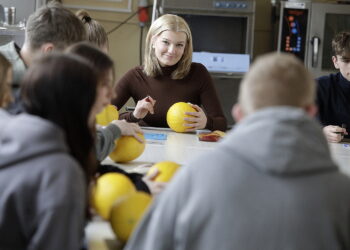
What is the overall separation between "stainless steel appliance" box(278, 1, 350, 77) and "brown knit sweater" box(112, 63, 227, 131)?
1.63m

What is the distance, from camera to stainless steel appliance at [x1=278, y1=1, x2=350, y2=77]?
172 inches

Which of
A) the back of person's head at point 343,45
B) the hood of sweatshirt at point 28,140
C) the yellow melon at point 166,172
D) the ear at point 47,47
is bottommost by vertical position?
the yellow melon at point 166,172

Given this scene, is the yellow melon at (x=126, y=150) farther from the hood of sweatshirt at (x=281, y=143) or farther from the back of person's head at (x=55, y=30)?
the hood of sweatshirt at (x=281, y=143)

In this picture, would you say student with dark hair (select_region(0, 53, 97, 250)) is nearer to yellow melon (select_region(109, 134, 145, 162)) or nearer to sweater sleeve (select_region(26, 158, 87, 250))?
sweater sleeve (select_region(26, 158, 87, 250))

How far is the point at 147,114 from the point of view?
2852 mm

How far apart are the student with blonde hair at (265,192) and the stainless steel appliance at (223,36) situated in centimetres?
325

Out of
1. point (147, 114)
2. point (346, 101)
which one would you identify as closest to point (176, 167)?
point (147, 114)

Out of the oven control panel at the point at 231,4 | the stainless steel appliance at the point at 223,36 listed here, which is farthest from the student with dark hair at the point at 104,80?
the oven control panel at the point at 231,4

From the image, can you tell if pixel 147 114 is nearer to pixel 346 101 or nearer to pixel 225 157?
pixel 346 101

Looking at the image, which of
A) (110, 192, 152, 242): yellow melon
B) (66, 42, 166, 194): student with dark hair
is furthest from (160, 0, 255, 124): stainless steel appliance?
(110, 192, 152, 242): yellow melon

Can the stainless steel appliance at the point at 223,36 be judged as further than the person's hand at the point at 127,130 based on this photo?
Yes

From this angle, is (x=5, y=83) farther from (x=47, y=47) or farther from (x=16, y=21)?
(x=16, y=21)

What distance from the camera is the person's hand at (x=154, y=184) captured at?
1443mm

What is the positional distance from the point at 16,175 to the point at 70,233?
0.48 ft
